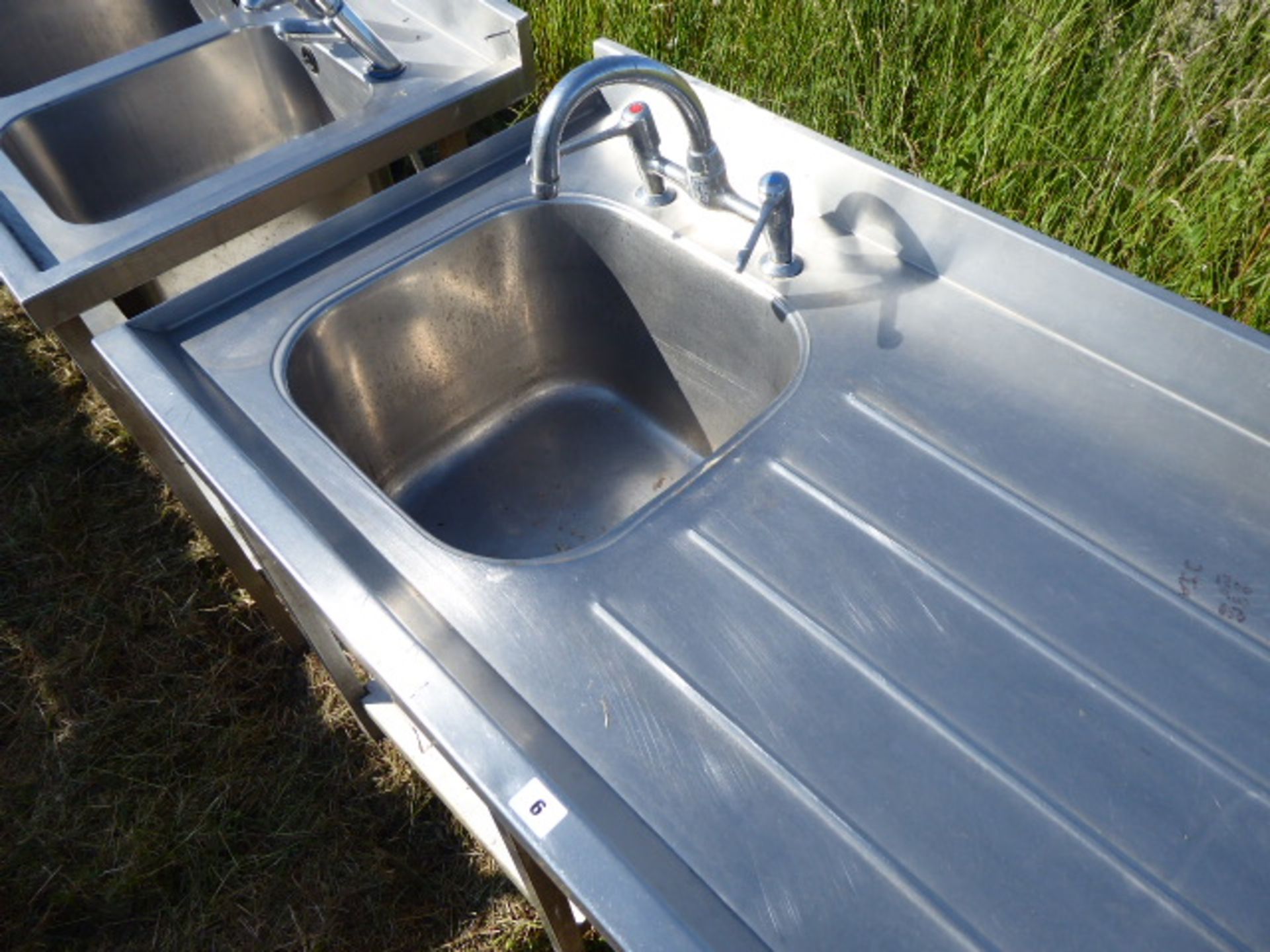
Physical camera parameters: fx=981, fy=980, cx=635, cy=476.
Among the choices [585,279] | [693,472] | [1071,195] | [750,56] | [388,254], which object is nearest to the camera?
[693,472]

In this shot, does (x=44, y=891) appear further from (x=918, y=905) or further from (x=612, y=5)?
(x=612, y=5)

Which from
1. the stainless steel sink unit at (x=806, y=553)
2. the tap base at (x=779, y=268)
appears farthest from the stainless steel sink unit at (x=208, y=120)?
the tap base at (x=779, y=268)

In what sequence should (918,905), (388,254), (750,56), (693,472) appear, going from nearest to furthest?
(918,905), (693,472), (388,254), (750,56)

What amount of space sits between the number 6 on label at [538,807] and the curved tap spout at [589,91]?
650mm

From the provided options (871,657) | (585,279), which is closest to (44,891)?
(585,279)

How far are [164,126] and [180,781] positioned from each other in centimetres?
126

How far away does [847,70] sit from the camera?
76.0 inches

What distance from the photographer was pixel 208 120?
1.92 m

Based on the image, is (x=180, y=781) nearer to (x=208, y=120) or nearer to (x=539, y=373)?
(x=539, y=373)

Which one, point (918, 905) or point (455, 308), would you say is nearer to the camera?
point (918, 905)

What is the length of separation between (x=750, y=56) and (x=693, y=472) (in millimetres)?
1274

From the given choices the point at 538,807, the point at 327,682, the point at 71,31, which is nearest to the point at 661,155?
the point at 538,807

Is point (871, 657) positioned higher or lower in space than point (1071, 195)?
higher

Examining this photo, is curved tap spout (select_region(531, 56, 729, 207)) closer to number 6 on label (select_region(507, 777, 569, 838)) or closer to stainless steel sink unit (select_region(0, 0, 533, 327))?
stainless steel sink unit (select_region(0, 0, 533, 327))
